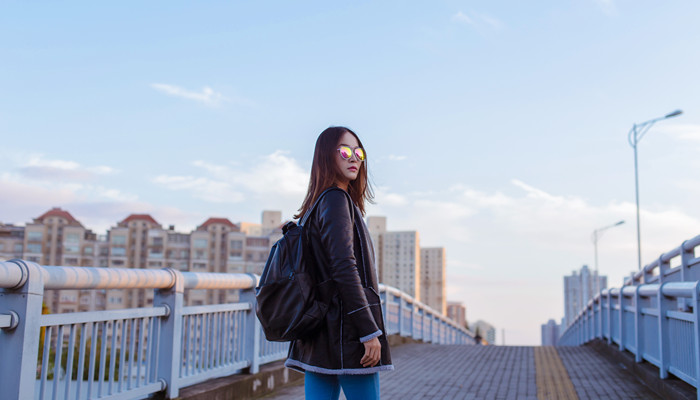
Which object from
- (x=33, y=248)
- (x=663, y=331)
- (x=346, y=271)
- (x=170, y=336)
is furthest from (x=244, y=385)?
(x=33, y=248)

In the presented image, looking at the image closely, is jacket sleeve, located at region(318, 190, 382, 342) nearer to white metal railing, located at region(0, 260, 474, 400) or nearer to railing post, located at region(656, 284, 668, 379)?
white metal railing, located at region(0, 260, 474, 400)

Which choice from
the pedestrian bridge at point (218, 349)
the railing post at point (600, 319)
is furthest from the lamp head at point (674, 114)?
the pedestrian bridge at point (218, 349)

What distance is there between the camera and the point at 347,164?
9.52 ft

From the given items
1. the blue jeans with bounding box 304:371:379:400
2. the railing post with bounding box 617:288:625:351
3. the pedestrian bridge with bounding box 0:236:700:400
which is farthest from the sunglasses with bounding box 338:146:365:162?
the railing post with bounding box 617:288:625:351

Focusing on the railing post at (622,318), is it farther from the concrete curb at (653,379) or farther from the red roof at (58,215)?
the red roof at (58,215)

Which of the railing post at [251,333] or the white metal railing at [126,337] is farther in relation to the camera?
the railing post at [251,333]

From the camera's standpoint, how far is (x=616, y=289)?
10.9m

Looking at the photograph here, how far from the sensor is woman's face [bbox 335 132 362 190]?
2895mm

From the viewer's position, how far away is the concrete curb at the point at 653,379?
6.05m

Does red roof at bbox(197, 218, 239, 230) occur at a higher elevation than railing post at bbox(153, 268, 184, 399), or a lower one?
higher

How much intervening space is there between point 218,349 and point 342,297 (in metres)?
3.68

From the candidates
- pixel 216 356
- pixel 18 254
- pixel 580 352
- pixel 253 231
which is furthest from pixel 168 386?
pixel 253 231

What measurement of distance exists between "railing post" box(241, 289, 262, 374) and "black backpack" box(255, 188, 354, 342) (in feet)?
12.9

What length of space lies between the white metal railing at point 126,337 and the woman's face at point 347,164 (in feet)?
5.46
